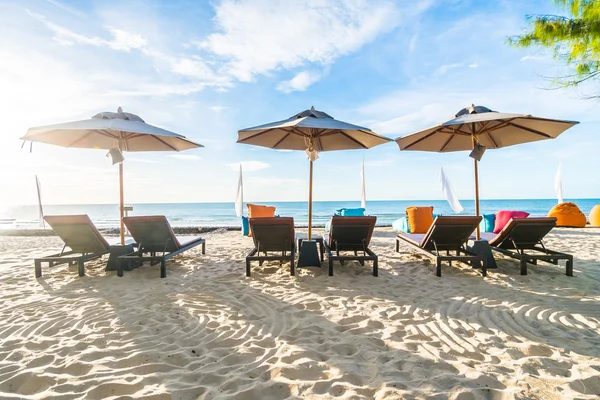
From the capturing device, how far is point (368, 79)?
925 centimetres

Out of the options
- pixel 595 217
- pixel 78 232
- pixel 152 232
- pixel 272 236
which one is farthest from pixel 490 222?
pixel 78 232

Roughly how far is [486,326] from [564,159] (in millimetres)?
17281

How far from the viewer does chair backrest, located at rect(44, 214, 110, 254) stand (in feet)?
14.4

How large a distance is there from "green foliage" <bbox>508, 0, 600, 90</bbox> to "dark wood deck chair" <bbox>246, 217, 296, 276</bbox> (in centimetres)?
644

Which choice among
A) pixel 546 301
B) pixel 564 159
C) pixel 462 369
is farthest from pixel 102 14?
pixel 564 159

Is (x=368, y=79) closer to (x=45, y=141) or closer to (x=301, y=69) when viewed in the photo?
(x=301, y=69)

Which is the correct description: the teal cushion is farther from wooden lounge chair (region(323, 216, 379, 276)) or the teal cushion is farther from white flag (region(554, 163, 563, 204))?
white flag (region(554, 163, 563, 204))

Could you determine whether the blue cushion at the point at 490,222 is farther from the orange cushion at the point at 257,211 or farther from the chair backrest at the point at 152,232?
the chair backrest at the point at 152,232

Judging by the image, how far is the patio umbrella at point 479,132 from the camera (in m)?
4.27

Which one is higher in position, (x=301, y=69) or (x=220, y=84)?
(x=301, y=69)

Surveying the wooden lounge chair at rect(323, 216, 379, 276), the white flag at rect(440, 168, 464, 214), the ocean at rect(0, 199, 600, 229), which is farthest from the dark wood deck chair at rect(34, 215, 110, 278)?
the ocean at rect(0, 199, 600, 229)

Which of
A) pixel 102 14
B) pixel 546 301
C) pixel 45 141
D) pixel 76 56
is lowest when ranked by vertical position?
pixel 546 301

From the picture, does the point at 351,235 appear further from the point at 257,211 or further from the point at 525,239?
the point at 257,211

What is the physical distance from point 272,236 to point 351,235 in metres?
1.31
